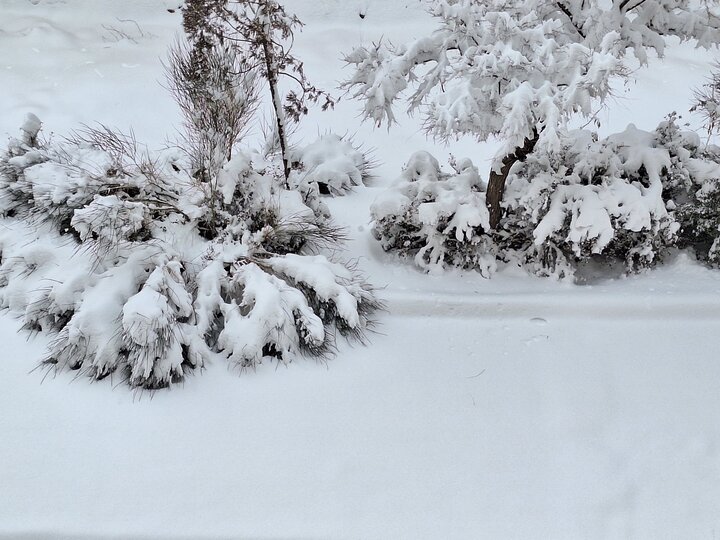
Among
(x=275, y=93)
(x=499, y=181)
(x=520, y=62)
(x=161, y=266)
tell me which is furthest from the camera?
(x=275, y=93)

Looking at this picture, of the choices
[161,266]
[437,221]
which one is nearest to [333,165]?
[437,221]

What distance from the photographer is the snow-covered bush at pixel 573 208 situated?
4.76 metres

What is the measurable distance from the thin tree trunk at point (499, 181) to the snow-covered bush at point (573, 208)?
0.09 meters

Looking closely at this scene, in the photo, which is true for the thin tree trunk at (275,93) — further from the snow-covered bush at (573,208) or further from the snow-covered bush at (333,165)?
the snow-covered bush at (573,208)

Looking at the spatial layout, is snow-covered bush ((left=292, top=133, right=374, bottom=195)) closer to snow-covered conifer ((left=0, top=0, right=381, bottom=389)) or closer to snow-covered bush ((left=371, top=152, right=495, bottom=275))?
snow-covered conifer ((left=0, top=0, right=381, bottom=389))

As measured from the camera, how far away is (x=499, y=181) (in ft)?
16.4

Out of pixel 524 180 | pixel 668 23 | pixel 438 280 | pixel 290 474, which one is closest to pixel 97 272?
pixel 290 474

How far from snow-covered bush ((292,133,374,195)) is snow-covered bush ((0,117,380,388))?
0.78 metres

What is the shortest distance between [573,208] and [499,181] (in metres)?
0.66

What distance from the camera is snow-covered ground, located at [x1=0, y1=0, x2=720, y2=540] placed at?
3270mm

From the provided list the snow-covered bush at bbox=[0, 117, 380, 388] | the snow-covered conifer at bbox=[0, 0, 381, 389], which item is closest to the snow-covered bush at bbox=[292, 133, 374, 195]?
the snow-covered conifer at bbox=[0, 0, 381, 389]

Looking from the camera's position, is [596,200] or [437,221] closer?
[596,200]

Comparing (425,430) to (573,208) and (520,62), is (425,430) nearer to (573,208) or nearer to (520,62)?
(573,208)

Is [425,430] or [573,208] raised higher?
[573,208]
